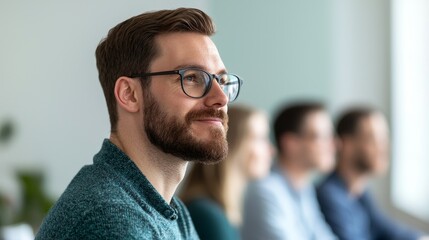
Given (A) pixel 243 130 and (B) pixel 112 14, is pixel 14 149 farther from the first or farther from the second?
(A) pixel 243 130

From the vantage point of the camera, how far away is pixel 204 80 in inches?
52.3

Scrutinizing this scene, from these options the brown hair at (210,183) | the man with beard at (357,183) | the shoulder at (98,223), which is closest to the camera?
the shoulder at (98,223)

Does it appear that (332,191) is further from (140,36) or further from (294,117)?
(140,36)

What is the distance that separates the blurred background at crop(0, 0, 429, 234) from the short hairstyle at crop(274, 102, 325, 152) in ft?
2.32

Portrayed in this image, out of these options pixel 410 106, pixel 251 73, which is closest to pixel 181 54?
pixel 251 73

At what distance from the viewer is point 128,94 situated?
136 cm

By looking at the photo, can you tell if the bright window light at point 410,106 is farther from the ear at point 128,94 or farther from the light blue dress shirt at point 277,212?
the ear at point 128,94

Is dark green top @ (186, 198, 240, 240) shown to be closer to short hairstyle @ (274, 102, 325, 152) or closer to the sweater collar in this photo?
short hairstyle @ (274, 102, 325, 152)

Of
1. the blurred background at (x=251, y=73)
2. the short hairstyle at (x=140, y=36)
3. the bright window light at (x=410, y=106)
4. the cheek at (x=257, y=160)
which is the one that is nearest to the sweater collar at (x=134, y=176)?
the short hairstyle at (x=140, y=36)

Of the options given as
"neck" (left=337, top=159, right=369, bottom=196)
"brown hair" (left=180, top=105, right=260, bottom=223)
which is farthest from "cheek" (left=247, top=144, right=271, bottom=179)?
"neck" (left=337, top=159, right=369, bottom=196)

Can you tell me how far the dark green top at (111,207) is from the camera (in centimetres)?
118

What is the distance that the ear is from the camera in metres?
1.35

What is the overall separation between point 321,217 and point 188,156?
7.69 ft

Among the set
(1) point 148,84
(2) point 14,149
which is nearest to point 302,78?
(2) point 14,149
